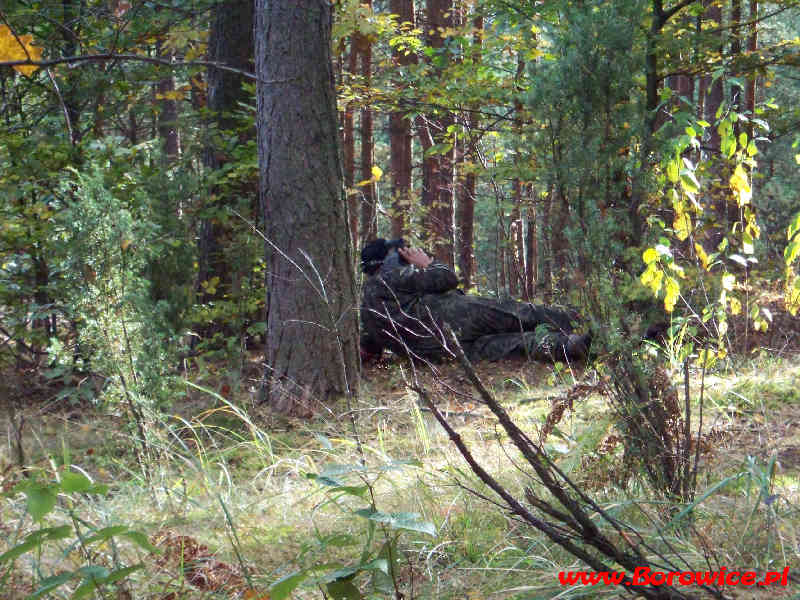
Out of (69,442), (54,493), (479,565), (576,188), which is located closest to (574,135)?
(576,188)

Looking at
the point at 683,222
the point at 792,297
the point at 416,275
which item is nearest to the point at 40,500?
the point at 683,222

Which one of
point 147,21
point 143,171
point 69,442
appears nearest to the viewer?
→ point 69,442

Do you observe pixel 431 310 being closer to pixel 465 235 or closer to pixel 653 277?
pixel 653 277

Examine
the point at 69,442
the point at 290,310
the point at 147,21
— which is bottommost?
the point at 69,442

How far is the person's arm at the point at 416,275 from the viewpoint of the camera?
6828mm

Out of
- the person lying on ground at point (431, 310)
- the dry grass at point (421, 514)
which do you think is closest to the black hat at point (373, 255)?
the person lying on ground at point (431, 310)

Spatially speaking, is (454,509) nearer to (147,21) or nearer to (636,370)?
(636,370)

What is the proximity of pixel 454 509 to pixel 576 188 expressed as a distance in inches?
60.0

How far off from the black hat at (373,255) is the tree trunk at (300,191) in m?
2.17

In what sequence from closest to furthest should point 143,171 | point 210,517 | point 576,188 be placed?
point 210,517, point 576,188, point 143,171

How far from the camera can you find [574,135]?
10.9 ft

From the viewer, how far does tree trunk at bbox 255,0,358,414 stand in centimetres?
462

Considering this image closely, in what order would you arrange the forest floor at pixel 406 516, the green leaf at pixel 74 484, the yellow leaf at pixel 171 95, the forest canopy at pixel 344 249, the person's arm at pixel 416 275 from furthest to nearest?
the yellow leaf at pixel 171 95
the person's arm at pixel 416 275
the forest canopy at pixel 344 249
the forest floor at pixel 406 516
the green leaf at pixel 74 484

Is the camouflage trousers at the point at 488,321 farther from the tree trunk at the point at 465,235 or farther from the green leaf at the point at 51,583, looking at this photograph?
the green leaf at the point at 51,583
